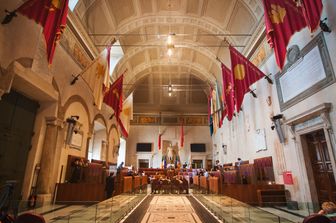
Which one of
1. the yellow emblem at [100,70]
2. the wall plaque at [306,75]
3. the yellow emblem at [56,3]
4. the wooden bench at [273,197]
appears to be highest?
the yellow emblem at [56,3]

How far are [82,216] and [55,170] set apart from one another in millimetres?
4970

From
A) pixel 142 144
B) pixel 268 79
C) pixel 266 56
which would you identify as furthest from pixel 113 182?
pixel 142 144

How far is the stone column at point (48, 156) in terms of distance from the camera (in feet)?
21.3

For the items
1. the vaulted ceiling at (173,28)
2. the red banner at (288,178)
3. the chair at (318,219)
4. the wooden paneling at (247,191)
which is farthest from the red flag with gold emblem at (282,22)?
the wooden paneling at (247,191)

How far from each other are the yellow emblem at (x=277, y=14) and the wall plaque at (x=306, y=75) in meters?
1.15

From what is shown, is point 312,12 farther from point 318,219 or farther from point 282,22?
point 318,219

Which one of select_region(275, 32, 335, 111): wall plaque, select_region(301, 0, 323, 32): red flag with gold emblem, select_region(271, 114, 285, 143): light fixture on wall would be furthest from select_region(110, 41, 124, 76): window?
select_region(301, 0, 323, 32): red flag with gold emblem

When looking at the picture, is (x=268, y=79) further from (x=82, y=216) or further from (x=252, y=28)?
(x=82, y=216)

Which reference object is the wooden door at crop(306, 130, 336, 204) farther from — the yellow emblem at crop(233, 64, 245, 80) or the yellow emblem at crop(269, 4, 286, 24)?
the yellow emblem at crop(269, 4, 286, 24)

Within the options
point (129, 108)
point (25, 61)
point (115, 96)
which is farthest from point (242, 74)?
point (129, 108)

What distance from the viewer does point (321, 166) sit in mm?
5789

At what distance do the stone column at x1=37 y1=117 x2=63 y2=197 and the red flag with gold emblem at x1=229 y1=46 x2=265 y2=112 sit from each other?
6769 millimetres

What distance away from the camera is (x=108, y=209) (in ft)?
12.6

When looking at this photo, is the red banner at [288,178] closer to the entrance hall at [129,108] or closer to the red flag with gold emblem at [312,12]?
the entrance hall at [129,108]
